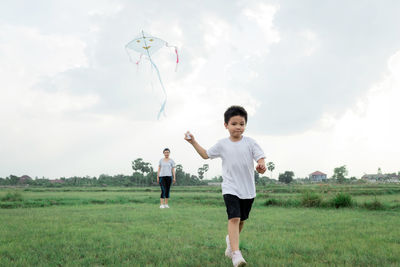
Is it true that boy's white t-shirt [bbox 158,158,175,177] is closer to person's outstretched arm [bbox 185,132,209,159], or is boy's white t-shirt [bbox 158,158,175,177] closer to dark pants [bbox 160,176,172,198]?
dark pants [bbox 160,176,172,198]

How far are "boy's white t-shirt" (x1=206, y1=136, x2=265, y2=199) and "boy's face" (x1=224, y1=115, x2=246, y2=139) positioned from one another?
0.15m

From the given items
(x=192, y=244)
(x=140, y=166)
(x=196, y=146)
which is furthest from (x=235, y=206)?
(x=140, y=166)

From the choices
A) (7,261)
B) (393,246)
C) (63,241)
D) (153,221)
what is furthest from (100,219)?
(393,246)

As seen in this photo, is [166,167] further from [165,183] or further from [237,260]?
[237,260]

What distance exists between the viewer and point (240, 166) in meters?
3.85

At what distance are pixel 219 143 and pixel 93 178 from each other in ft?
215

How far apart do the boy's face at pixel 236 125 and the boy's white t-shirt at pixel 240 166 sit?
15cm

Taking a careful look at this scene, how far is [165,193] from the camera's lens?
37.5ft

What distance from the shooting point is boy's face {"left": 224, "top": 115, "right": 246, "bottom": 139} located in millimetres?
3846

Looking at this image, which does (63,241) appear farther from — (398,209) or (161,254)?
(398,209)

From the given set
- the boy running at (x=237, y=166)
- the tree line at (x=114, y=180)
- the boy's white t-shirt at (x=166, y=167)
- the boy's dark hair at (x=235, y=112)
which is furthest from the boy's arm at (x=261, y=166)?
the tree line at (x=114, y=180)

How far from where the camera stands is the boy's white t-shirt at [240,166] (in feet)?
12.6

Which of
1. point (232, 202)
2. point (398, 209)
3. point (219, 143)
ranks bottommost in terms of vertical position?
point (398, 209)

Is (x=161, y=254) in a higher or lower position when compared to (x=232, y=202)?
lower
